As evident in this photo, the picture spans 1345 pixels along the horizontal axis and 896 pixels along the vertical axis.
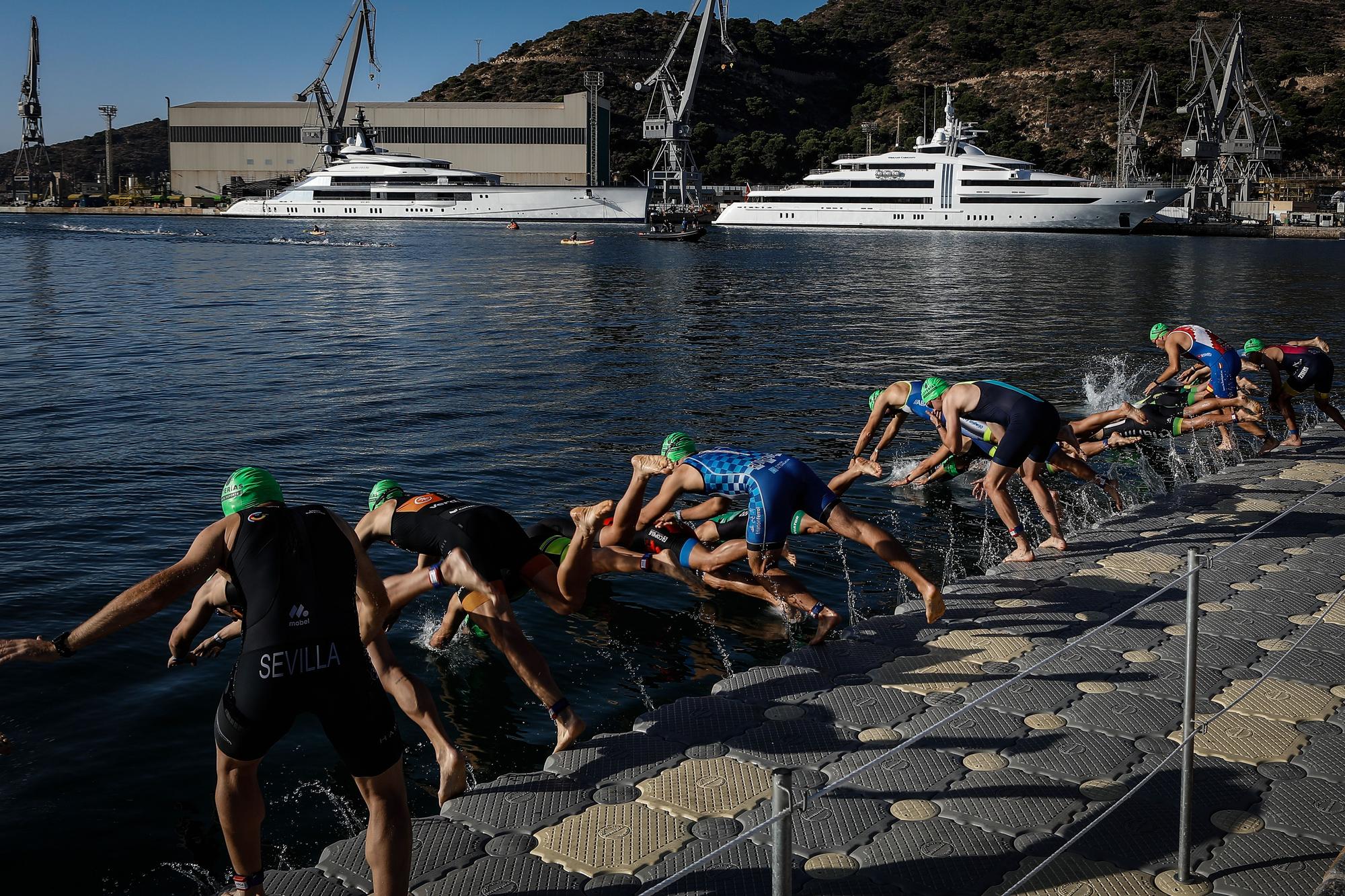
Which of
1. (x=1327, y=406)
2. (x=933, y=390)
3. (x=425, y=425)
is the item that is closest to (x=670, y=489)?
(x=933, y=390)

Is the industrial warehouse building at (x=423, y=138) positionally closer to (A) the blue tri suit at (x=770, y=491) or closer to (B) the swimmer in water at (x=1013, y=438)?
(B) the swimmer in water at (x=1013, y=438)

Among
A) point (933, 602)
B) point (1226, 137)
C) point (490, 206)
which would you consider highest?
point (1226, 137)

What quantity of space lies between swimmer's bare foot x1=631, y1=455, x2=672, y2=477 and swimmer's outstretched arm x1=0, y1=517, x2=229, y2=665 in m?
3.77

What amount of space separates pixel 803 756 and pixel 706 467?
9.35 feet

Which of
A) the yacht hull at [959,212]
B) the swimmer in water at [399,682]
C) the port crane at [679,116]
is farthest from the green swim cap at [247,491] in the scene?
the yacht hull at [959,212]

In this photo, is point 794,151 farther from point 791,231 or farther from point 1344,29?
point 1344,29

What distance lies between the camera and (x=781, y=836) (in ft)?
9.68

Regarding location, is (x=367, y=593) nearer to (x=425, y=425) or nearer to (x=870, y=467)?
(x=870, y=467)

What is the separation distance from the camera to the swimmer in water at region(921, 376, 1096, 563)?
32.4 ft

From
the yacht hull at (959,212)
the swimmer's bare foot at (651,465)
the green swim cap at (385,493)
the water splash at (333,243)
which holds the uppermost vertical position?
the yacht hull at (959,212)

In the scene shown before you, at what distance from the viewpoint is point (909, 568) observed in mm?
8039

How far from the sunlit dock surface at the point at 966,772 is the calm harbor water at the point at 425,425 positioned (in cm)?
144

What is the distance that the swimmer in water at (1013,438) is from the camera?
32.4ft

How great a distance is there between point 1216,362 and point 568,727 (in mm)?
11694
